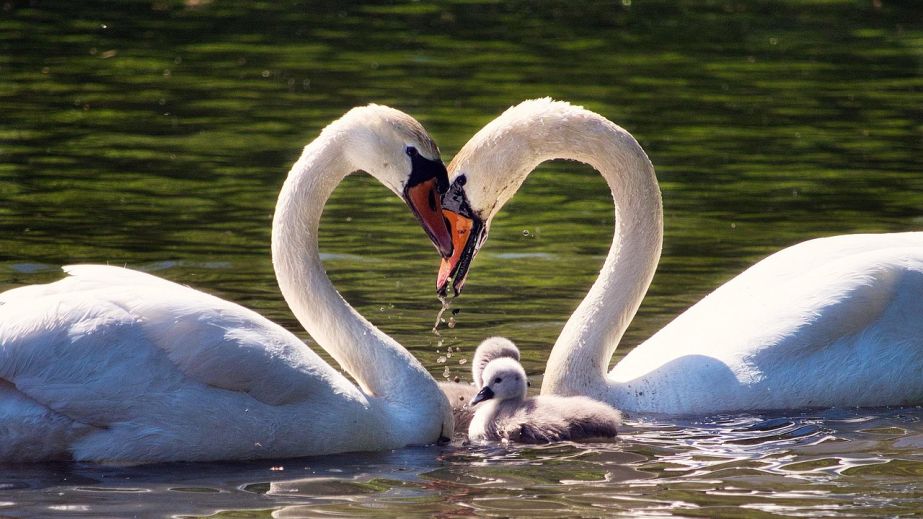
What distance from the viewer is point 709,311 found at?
9.63 meters

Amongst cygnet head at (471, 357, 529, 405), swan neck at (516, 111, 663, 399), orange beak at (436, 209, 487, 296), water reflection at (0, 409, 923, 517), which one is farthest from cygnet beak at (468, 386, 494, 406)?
swan neck at (516, 111, 663, 399)

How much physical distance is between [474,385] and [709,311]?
133cm

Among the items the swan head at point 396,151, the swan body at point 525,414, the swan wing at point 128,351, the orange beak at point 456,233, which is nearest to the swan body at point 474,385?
the swan body at point 525,414

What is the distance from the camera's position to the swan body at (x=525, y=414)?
28.3 ft

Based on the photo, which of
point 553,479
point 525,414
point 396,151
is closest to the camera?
point 553,479

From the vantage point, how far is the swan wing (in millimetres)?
7691

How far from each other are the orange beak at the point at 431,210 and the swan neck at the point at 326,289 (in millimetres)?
344

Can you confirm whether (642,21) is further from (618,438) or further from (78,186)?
(618,438)

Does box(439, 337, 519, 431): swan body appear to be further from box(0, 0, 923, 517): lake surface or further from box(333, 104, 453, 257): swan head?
box(333, 104, 453, 257): swan head

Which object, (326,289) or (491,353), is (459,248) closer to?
(491,353)

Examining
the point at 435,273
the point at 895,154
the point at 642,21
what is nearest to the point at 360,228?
the point at 435,273

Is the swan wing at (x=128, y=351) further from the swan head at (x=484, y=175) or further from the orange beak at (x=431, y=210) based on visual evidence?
the swan head at (x=484, y=175)

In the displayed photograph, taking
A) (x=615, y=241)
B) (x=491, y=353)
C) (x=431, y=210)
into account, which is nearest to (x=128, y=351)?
(x=431, y=210)

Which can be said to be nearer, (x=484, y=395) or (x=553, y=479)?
(x=553, y=479)
